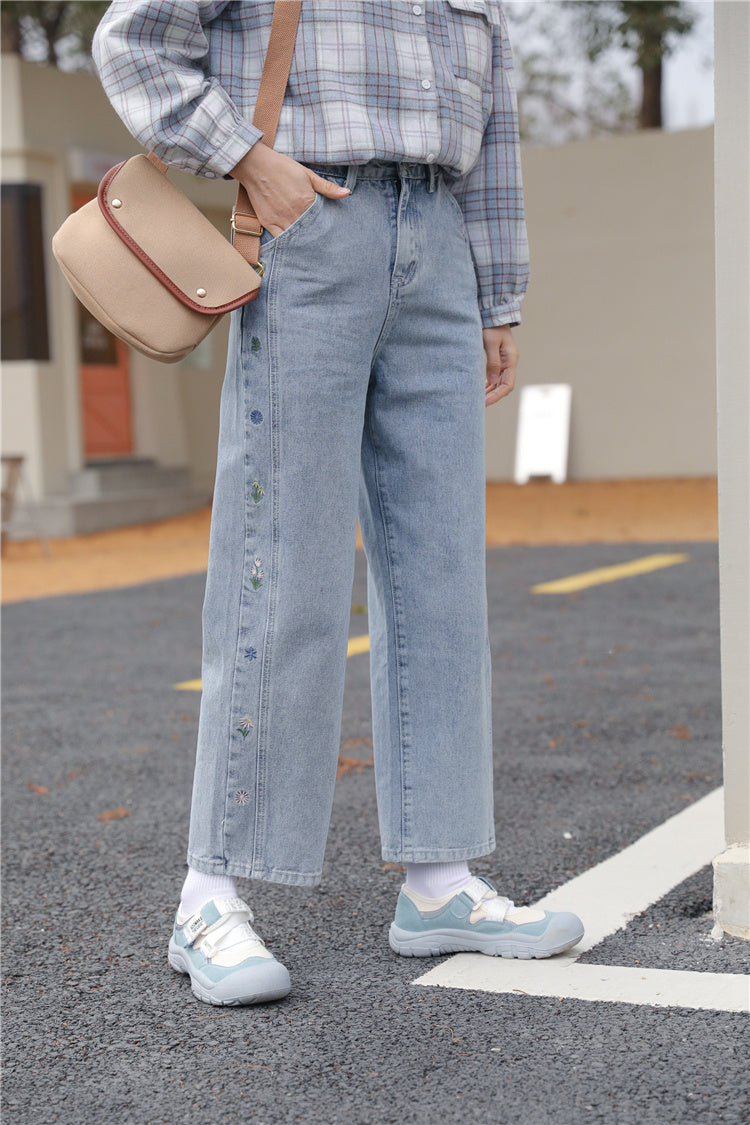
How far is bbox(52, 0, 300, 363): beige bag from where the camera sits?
2121mm

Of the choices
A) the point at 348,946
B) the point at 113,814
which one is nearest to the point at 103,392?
the point at 113,814

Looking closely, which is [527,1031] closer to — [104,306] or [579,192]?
[104,306]

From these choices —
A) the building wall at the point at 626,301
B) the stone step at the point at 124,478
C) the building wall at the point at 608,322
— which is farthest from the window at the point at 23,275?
the building wall at the point at 626,301

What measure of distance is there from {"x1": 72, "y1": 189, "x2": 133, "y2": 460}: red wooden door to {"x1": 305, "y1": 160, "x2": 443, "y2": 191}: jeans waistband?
13.0m

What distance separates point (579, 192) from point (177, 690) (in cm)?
1276

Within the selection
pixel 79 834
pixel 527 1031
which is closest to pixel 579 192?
pixel 79 834

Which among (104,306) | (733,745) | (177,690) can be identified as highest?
(104,306)

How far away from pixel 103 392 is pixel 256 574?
13.5 m

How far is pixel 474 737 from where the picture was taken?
2396 millimetres

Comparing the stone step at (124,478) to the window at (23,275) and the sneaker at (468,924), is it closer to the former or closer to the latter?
the window at (23,275)

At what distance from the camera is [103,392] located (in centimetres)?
1527

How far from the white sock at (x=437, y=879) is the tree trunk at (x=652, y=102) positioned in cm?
1874

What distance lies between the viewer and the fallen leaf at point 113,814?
3418 mm

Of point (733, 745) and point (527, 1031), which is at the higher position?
point (733, 745)
